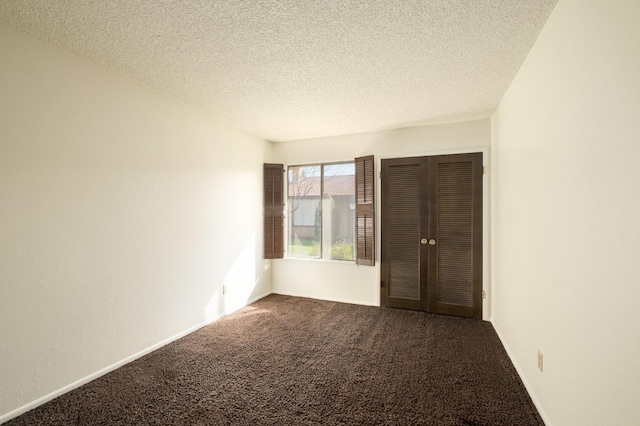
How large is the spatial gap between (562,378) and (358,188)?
300 cm

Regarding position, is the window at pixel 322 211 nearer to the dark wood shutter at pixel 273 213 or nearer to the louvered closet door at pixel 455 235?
the dark wood shutter at pixel 273 213

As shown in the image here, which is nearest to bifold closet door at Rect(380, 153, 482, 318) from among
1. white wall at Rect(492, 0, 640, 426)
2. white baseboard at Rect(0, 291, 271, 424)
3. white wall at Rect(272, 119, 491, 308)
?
white wall at Rect(272, 119, 491, 308)

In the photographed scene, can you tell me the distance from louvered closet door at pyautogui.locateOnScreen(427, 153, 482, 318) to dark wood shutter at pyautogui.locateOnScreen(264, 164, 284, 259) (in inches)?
87.6

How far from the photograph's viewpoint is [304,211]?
4777 millimetres

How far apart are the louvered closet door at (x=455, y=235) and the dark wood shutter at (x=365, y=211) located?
0.75 meters

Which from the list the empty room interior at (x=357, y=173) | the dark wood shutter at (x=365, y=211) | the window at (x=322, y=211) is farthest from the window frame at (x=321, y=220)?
the empty room interior at (x=357, y=173)

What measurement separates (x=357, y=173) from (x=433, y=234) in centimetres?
131

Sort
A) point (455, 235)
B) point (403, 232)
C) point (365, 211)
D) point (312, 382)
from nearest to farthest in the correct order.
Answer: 1. point (312, 382)
2. point (455, 235)
3. point (403, 232)
4. point (365, 211)

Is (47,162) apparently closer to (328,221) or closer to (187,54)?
(187,54)

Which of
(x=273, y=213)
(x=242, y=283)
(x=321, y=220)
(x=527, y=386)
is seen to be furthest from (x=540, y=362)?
(x=273, y=213)

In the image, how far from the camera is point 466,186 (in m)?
3.80

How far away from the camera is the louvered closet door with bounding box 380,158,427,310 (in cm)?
400

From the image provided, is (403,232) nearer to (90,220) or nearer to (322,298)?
(322,298)

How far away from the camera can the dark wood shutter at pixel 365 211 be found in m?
4.16
